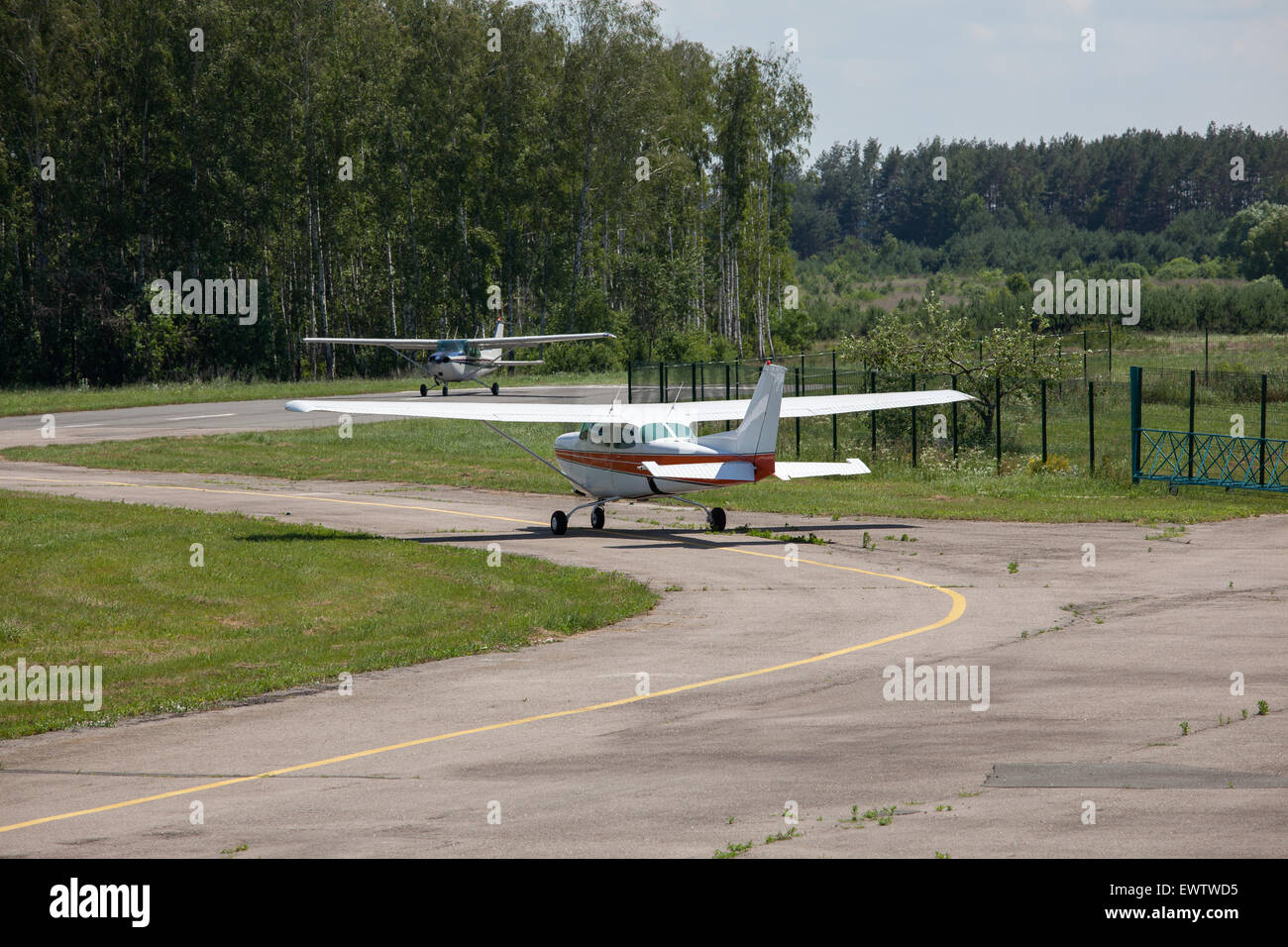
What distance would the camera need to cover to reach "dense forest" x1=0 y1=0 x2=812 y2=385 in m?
72.1

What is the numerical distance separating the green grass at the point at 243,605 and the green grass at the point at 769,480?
34.5 ft

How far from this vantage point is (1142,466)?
37.4 m

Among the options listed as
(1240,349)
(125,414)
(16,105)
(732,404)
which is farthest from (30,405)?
(1240,349)

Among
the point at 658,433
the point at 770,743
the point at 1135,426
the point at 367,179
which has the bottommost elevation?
the point at 770,743

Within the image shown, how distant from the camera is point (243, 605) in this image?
20.0 metres

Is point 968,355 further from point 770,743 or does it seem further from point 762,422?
point 770,743

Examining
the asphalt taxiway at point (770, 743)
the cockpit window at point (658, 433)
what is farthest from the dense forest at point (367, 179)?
the asphalt taxiway at point (770, 743)

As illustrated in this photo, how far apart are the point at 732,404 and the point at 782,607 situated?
10878 mm

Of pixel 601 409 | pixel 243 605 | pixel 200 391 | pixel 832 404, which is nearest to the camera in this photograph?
pixel 243 605

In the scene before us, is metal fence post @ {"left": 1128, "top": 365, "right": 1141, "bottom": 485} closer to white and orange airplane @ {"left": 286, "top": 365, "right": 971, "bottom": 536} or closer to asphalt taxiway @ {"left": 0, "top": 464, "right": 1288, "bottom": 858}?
white and orange airplane @ {"left": 286, "top": 365, "right": 971, "bottom": 536}

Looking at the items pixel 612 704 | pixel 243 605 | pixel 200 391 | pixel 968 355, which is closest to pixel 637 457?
pixel 243 605

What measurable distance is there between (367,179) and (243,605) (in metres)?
65.0

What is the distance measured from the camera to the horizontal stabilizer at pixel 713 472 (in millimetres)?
25609

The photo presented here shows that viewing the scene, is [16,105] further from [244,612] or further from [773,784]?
[773,784]
